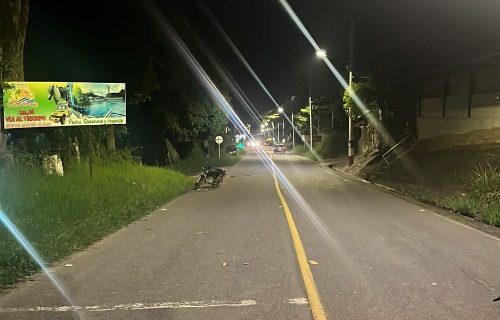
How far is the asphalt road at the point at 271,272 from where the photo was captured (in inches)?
226

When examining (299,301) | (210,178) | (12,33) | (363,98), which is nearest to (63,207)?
(12,33)

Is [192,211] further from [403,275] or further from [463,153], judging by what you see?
[463,153]

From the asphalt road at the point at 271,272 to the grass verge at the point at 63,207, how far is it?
0.41m

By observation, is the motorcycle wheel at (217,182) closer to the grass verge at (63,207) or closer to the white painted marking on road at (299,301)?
the grass verge at (63,207)

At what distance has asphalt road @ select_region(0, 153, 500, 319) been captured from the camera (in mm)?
5730

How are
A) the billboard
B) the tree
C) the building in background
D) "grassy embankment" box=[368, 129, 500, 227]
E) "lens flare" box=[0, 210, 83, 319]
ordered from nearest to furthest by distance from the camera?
"lens flare" box=[0, 210, 83, 319]
"grassy embankment" box=[368, 129, 500, 227]
the billboard
the building in background
the tree

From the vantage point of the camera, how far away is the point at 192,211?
14703 millimetres

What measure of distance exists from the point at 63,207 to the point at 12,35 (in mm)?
5599

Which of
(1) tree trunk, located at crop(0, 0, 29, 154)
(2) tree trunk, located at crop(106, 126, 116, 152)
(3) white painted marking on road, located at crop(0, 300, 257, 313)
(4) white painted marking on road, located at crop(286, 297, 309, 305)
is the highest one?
(1) tree trunk, located at crop(0, 0, 29, 154)

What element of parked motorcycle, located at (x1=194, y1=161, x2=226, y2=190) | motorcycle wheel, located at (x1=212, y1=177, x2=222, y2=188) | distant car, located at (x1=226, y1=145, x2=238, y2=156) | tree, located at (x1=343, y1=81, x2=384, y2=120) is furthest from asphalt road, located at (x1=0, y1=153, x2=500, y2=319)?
distant car, located at (x1=226, y1=145, x2=238, y2=156)

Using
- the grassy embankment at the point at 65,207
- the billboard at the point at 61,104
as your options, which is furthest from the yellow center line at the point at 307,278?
the billboard at the point at 61,104

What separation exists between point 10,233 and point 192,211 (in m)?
6.22

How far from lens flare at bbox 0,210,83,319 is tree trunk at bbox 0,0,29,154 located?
183 inches

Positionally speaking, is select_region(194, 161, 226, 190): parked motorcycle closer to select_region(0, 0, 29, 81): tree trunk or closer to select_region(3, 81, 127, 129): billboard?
select_region(3, 81, 127, 129): billboard
